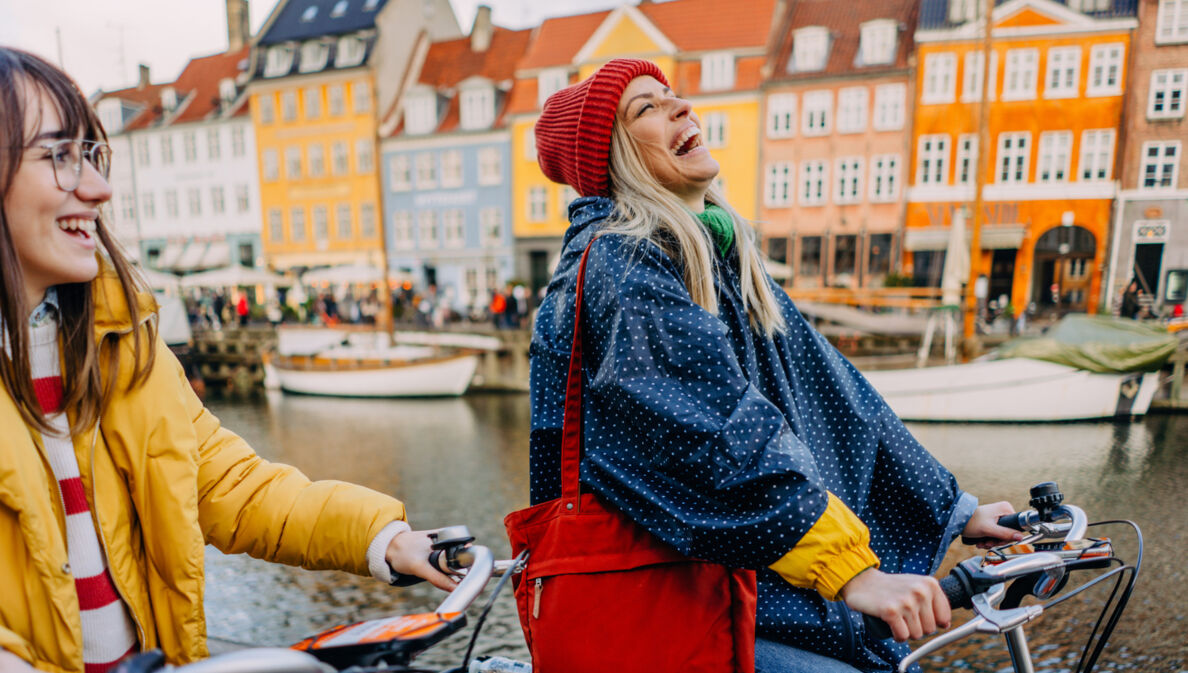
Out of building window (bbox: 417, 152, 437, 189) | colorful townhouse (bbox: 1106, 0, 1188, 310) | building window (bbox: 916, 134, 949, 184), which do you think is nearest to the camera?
colorful townhouse (bbox: 1106, 0, 1188, 310)

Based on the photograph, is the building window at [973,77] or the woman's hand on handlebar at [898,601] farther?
the building window at [973,77]

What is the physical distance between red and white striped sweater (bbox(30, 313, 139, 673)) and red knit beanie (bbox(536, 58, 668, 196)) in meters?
0.96

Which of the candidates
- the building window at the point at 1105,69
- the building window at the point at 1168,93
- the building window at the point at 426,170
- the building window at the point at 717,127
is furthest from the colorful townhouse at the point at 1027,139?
the building window at the point at 426,170

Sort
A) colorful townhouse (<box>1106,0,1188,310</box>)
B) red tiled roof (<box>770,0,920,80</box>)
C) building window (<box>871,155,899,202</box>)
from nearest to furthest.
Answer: colorful townhouse (<box>1106,0,1188,310</box>) → red tiled roof (<box>770,0,920,80</box>) → building window (<box>871,155,899,202</box>)

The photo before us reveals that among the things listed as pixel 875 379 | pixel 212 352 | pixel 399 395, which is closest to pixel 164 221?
pixel 212 352

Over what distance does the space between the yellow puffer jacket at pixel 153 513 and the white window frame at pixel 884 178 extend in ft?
81.5

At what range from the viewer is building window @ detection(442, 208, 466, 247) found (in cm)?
2938

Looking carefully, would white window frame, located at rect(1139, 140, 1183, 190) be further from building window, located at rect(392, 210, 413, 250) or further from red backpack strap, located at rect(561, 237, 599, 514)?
red backpack strap, located at rect(561, 237, 599, 514)

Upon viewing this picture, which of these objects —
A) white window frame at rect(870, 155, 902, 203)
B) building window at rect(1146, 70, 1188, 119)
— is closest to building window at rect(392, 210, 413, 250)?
white window frame at rect(870, 155, 902, 203)

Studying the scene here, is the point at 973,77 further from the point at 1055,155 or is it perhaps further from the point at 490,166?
the point at 490,166

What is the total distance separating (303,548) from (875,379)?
1279 cm

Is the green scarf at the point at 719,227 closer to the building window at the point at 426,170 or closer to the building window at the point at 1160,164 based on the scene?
the building window at the point at 1160,164

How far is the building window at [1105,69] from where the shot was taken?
21203mm

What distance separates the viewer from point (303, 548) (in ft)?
4.60
